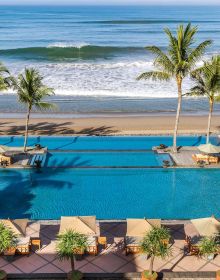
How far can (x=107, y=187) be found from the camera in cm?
2289

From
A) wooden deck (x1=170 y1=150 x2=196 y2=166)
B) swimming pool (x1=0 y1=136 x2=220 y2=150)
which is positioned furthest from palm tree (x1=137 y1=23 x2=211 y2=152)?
swimming pool (x1=0 y1=136 x2=220 y2=150)

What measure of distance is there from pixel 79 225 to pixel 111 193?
568cm

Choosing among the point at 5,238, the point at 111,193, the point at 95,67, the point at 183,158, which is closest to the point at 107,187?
the point at 111,193

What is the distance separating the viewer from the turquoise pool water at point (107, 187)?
20.3m

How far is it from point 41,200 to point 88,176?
3.87 m

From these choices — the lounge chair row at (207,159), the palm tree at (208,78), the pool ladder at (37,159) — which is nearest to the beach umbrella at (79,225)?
the pool ladder at (37,159)

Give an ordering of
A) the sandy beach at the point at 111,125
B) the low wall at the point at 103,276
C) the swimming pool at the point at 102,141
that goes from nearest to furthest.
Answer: the low wall at the point at 103,276
the swimming pool at the point at 102,141
the sandy beach at the point at 111,125

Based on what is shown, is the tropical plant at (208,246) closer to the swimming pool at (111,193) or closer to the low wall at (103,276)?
the low wall at (103,276)

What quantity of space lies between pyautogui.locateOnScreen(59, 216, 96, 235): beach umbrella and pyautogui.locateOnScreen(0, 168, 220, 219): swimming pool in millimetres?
2876

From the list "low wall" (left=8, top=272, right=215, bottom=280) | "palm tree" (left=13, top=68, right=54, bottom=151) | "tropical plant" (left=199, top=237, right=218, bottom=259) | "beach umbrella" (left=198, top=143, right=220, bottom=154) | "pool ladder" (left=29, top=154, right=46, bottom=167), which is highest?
"palm tree" (left=13, top=68, right=54, bottom=151)

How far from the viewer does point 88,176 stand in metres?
24.3

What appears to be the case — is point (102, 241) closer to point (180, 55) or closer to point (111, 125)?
point (180, 55)

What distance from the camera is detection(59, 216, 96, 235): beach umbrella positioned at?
16.5 meters

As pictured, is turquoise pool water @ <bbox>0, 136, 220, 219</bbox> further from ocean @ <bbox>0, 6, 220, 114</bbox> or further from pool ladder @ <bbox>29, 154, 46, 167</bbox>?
ocean @ <bbox>0, 6, 220, 114</bbox>
